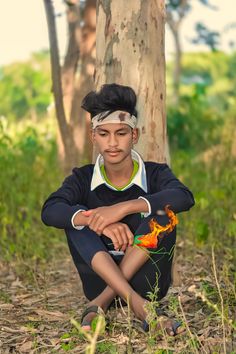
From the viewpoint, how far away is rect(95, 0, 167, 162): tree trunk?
14.7 ft

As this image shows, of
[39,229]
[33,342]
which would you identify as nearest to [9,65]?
[39,229]

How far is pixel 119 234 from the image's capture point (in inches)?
149

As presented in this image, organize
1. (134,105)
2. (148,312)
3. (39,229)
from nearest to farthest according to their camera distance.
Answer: (148,312) → (134,105) → (39,229)

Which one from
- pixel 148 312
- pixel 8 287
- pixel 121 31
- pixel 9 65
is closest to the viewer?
pixel 148 312

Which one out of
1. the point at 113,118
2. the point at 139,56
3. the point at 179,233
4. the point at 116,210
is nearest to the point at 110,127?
the point at 113,118

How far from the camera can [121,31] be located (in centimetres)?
448

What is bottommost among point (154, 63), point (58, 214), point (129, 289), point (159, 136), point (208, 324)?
point (208, 324)

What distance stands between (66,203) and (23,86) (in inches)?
1243

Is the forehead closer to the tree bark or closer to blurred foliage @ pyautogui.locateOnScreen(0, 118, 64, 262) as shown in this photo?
blurred foliage @ pyautogui.locateOnScreen(0, 118, 64, 262)

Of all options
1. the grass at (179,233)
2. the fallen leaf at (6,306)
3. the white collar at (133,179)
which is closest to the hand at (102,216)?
the white collar at (133,179)

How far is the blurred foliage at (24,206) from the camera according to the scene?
18.9 ft

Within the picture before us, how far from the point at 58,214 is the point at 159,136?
1.02 metres

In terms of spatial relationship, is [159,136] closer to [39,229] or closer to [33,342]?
[33,342]

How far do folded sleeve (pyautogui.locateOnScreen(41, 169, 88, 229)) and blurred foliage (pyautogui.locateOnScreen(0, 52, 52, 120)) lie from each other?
804 inches
